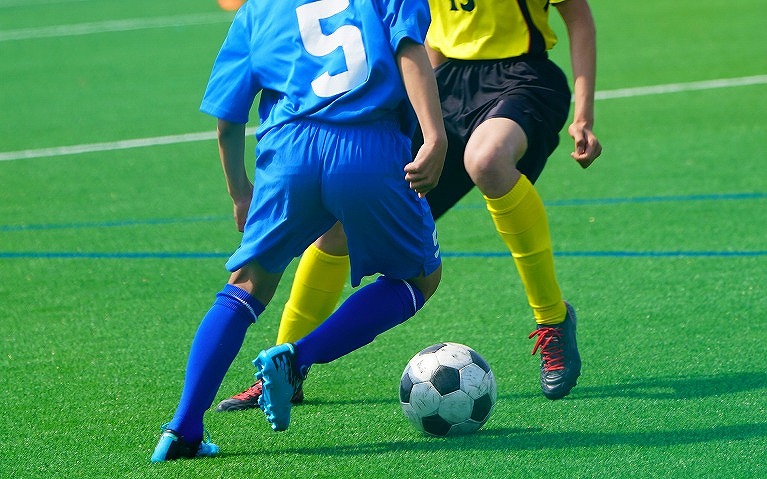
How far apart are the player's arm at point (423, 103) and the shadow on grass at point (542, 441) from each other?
34.8 inches

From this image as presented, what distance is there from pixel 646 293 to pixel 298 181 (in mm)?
2423

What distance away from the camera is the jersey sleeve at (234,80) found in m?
3.53

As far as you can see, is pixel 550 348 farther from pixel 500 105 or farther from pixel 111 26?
pixel 111 26

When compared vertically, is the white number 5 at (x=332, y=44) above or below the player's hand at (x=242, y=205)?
above

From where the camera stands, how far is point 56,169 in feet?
28.6

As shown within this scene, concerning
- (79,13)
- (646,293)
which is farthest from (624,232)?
(79,13)

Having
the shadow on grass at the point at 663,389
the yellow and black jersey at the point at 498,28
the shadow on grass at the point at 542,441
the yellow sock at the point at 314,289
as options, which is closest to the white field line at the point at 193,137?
the yellow and black jersey at the point at 498,28

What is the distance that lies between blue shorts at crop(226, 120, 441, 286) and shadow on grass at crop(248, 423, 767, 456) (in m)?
0.53

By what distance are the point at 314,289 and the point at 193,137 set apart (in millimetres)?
5744

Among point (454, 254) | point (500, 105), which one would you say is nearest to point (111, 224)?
point (454, 254)

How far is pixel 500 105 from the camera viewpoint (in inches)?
170

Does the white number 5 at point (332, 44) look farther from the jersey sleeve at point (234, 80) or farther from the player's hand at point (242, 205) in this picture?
the player's hand at point (242, 205)

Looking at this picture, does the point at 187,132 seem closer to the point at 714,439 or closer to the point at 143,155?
the point at 143,155

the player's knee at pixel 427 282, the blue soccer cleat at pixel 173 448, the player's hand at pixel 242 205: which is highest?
the player's hand at pixel 242 205
